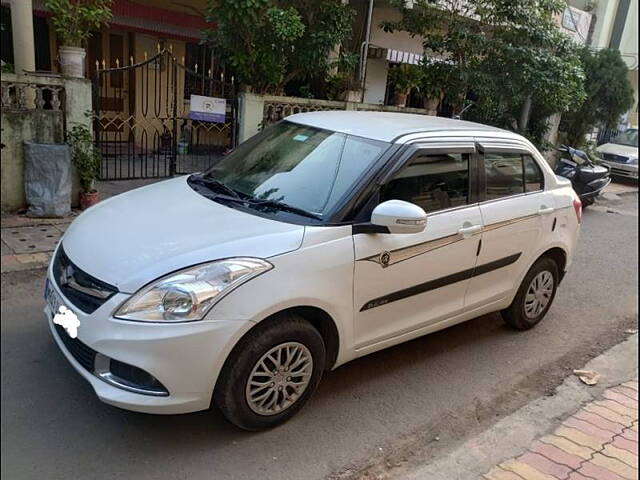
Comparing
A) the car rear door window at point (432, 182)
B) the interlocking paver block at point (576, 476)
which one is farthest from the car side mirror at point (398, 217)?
the interlocking paver block at point (576, 476)

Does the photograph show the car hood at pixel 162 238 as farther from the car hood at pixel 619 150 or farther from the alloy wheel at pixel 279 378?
the car hood at pixel 619 150

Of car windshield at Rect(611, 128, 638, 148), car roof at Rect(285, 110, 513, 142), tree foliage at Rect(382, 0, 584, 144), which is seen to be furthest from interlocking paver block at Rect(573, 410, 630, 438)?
car windshield at Rect(611, 128, 638, 148)

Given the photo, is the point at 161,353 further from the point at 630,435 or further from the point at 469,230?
the point at 630,435

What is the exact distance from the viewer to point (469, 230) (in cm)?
375

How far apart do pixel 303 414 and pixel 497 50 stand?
27.9ft

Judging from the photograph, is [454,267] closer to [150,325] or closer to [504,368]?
[504,368]

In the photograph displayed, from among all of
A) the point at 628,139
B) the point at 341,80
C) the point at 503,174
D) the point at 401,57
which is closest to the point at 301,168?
the point at 503,174

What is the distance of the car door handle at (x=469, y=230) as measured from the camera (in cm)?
370

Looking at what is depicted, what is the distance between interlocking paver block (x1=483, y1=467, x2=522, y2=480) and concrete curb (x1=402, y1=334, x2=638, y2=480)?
0.03 metres

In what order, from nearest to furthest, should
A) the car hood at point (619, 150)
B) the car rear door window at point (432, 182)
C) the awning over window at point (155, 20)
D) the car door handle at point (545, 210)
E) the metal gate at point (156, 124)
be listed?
the car rear door window at point (432, 182), the car door handle at point (545, 210), the metal gate at point (156, 124), the awning over window at point (155, 20), the car hood at point (619, 150)

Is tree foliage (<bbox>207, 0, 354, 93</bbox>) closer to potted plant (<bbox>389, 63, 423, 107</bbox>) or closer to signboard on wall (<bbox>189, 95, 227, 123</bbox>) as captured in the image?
signboard on wall (<bbox>189, 95, 227, 123</bbox>)

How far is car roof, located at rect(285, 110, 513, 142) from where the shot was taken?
3.67 m

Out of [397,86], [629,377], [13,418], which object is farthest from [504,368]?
[397,86]

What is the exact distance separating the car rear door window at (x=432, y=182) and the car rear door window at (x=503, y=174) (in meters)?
0.25
